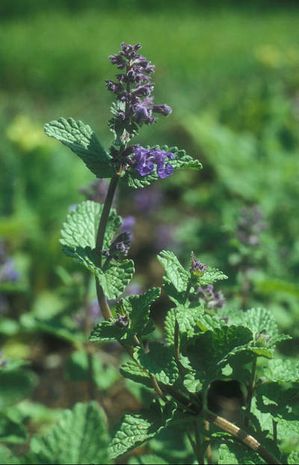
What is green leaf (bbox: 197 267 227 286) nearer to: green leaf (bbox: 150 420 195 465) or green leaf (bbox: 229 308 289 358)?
green leaf (bbox: 229 308 289 358)

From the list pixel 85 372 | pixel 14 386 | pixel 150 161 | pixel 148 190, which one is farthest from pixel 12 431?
pixel 148 190

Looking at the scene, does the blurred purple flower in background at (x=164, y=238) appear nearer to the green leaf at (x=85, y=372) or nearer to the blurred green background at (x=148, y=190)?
the blurred green background at (x=148, y=190)

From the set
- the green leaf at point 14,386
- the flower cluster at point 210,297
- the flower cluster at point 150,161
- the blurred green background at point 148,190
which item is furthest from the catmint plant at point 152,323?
the green leaf at point 14,386

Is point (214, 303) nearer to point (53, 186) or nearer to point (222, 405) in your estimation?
point (222, 405)

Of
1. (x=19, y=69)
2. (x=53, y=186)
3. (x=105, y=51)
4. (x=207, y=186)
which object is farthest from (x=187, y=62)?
(x=53, y=186)

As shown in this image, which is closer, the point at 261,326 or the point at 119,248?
the point at 119,248

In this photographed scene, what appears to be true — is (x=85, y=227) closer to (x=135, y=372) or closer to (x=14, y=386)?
(x=135, y=372)
